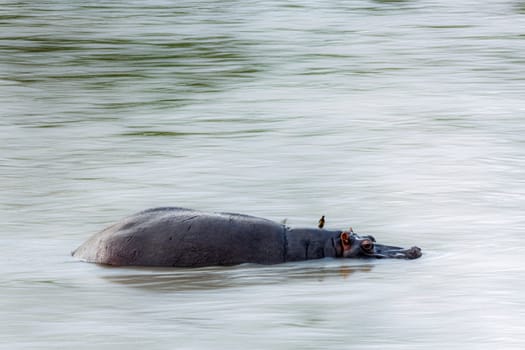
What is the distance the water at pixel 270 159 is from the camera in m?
7.07

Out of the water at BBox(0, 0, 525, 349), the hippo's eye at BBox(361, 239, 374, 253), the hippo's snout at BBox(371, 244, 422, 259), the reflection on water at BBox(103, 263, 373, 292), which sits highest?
the hippo's eye at BBox(361, 239, 374, 253)

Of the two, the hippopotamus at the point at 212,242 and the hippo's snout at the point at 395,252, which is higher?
the hippopotamus at the point at 212,242

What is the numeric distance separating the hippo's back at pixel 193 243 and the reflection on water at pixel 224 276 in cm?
7

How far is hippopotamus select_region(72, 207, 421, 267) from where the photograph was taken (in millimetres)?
7816

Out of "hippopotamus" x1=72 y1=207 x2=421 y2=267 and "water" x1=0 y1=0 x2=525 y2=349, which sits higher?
"hippopotamus" x1=72 y1=207 x2=421 y2=267

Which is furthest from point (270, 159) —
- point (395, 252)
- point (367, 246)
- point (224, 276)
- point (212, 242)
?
point (224, 276)

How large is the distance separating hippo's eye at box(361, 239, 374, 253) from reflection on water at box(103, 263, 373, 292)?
0.13 meters

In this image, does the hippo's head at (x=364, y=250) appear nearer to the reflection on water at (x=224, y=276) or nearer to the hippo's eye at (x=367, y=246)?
the hippo's eye at (x=367, y=246)

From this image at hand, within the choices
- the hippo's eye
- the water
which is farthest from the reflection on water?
the hippo's eye

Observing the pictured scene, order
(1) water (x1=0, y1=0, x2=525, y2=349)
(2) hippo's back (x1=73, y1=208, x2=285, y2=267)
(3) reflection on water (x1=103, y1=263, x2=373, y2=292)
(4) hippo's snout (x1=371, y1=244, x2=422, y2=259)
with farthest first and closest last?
(4) hippo's snout (x1=371, y1=244, x2=422, y2=259) < (2) hippo's back (x1=73, y1=208, x2=285, y2=267) < (3) reflection on water (x1=103, y1=263, x2=373, y2=292) < (1) water (x1=0, y1=0, x2=525, y2=349)

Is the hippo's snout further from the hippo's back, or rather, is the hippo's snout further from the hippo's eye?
the hippo's back

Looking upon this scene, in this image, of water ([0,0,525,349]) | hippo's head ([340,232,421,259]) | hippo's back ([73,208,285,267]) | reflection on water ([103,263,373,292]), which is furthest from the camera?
hippo's head ([340,232,421,259])

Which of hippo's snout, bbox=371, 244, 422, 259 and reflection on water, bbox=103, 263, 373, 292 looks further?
hippo's snout, bbox=371, 244, 422, 259

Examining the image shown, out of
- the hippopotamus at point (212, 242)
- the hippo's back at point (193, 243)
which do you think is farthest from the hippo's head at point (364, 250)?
the hippo's back at point (193, 243)
